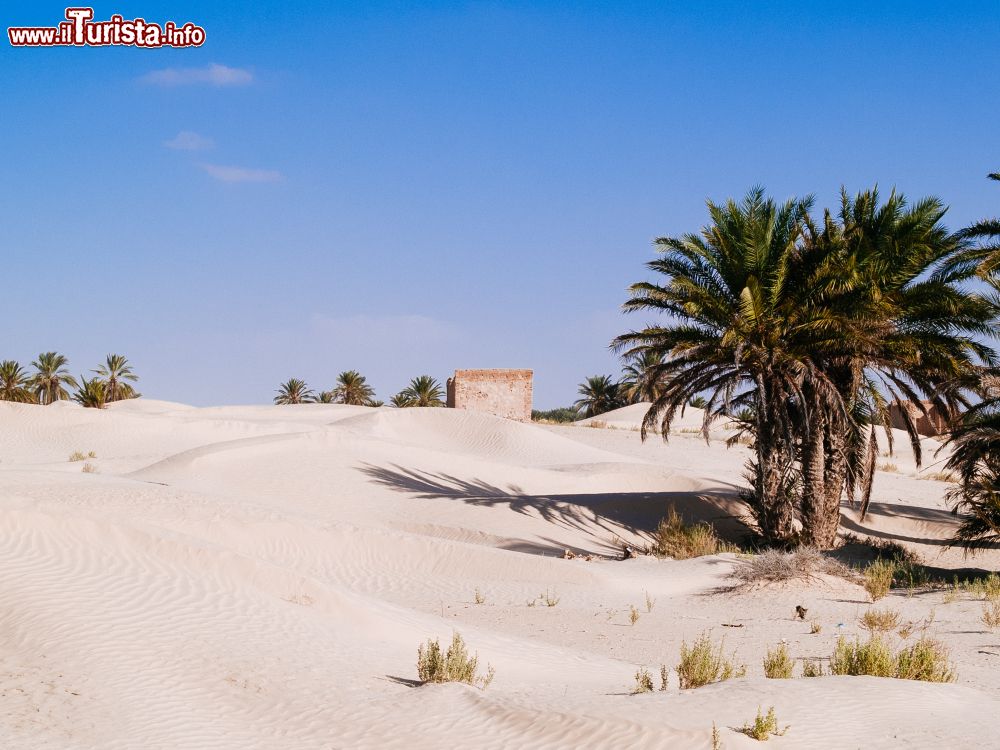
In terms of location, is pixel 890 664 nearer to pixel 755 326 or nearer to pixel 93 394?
pixel 755 326

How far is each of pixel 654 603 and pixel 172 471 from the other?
16333 mm

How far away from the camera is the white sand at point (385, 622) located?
696 centimetres

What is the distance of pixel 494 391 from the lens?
4294 cm

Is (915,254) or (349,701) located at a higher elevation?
(915,254)

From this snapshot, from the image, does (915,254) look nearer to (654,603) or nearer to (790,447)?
(790,447)

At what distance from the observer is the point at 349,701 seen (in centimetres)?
777

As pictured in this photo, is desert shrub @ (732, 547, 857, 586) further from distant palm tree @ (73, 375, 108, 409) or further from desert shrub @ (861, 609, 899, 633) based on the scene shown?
distant palm tree @ (73, 375, 108, 409)

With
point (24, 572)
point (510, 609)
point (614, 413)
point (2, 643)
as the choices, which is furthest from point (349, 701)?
point (614, 413)

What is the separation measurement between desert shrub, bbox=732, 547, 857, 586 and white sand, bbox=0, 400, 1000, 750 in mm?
330

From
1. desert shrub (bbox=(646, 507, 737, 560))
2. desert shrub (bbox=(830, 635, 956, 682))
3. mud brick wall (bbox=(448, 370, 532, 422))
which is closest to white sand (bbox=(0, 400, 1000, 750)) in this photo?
desert shrub (bbox=(830, 635, 956, 682))

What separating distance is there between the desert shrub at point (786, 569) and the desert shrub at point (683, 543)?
3988 mm

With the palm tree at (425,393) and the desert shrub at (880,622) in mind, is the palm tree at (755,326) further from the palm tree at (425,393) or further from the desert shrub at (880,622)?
the palm tree at (425,393)

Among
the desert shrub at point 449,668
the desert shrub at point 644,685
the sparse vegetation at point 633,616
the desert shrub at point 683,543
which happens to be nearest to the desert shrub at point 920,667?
the desert shrub at point 644,685

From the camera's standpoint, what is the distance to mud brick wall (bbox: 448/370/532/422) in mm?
42781
